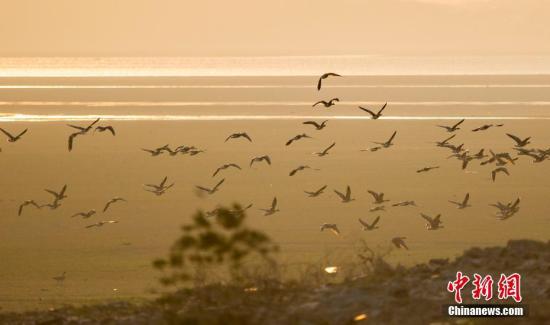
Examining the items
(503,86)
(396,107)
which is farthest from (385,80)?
(396,107)

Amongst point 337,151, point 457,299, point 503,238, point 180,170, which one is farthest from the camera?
point 337,151

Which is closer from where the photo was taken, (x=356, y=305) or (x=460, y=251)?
(x=356, y=305)

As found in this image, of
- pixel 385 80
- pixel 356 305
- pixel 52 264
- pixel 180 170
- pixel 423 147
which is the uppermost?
pixel 385 80

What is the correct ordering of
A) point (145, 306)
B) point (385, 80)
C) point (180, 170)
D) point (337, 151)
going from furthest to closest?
1. point (385, 80)
2. point (337, 151)
3. point (180, 170)
4. point (145, 306)

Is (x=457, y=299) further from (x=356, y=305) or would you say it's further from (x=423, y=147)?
(x=423, y=147)

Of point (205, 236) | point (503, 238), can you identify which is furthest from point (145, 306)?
point (503, 238)

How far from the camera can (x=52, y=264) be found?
26734 millimetres

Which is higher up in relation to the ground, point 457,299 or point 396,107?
point 396,107

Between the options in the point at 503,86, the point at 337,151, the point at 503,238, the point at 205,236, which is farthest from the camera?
the point at 503,86

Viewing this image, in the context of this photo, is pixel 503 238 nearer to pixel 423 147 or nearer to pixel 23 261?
pixel 23 261

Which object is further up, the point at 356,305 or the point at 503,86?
the point at 503,86

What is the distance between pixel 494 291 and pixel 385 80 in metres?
86.1

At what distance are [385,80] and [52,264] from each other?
3041 inches

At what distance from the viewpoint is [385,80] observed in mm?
102188
